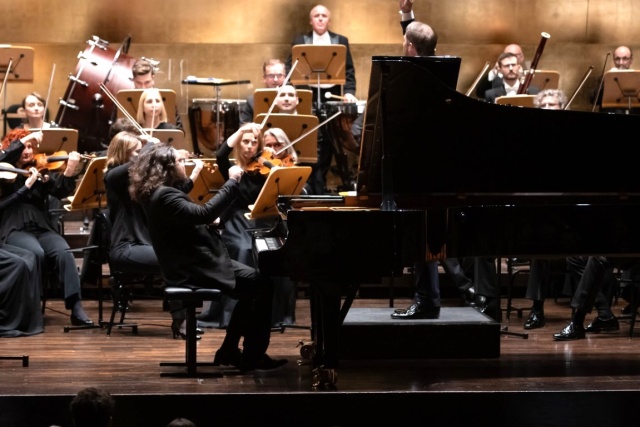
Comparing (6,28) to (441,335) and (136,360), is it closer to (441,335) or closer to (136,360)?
(136,360)

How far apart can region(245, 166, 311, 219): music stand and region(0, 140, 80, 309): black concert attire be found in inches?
50.2

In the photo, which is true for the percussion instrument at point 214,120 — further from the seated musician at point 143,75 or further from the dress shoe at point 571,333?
the dress shoe at point 571,333

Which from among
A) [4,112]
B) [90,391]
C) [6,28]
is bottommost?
[90,391]

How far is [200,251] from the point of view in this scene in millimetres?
4996

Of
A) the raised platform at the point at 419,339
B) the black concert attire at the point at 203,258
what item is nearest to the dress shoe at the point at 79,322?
the black concert attire at the point at 203,258

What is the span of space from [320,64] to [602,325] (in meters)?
3.10

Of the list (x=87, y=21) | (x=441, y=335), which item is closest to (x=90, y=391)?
(x=441, y=335)

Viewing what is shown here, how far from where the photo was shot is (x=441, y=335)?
5.38 metres

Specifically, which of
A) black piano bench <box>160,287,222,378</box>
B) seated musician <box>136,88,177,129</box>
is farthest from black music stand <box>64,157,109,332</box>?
black piano bench <box>160,287,222,378</box>

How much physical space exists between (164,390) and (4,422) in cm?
66

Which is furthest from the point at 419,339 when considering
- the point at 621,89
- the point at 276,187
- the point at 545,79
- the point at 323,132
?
the point at 545,79

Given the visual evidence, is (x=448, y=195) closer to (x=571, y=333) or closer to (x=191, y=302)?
(x=191, y=302)

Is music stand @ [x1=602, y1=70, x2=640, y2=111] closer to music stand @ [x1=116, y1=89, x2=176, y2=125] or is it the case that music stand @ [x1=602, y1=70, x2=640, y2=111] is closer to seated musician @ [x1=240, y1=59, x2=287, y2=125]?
seated musician @ [x1=240, y1=59, x2=287, y2=125]

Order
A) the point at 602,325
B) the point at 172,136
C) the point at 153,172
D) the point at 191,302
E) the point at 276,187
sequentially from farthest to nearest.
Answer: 1. the point at 172,136
2. the point at 602,325
3. the point at 276,187
4. the point at 153,172
5. the point at 191,302
